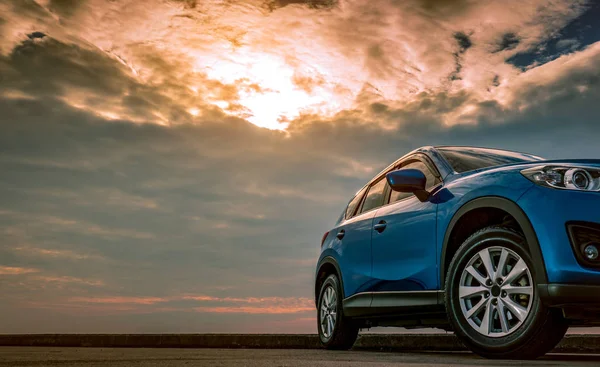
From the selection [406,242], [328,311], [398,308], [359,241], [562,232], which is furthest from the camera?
[328,311]

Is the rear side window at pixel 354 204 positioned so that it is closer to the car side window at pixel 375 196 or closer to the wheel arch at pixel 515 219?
the car side window at pixel 375 196

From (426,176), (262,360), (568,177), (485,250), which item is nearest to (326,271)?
(426,176)

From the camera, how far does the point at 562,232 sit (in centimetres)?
481

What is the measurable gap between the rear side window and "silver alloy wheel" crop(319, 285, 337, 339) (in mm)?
909

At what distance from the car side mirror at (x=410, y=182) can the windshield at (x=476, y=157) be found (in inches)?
14.8

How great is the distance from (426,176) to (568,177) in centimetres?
181

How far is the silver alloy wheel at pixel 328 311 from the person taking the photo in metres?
8.09

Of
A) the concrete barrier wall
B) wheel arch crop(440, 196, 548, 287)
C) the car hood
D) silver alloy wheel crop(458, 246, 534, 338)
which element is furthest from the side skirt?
the concrete barrier wall

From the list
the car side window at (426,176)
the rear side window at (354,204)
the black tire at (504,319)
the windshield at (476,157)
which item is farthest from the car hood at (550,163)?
the rear side window at (354,204)

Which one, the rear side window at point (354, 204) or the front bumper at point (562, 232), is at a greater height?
the rear side window at point (354, 204)

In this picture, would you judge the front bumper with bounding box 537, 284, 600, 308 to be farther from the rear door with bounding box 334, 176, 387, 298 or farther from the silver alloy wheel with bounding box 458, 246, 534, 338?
the rear door with bounding box 334, 176, 387, 298

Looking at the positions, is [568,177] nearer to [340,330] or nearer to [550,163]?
[550,163]

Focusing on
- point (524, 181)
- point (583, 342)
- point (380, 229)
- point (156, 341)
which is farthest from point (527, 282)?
point (156, 341)

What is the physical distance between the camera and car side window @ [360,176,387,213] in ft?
24.4
